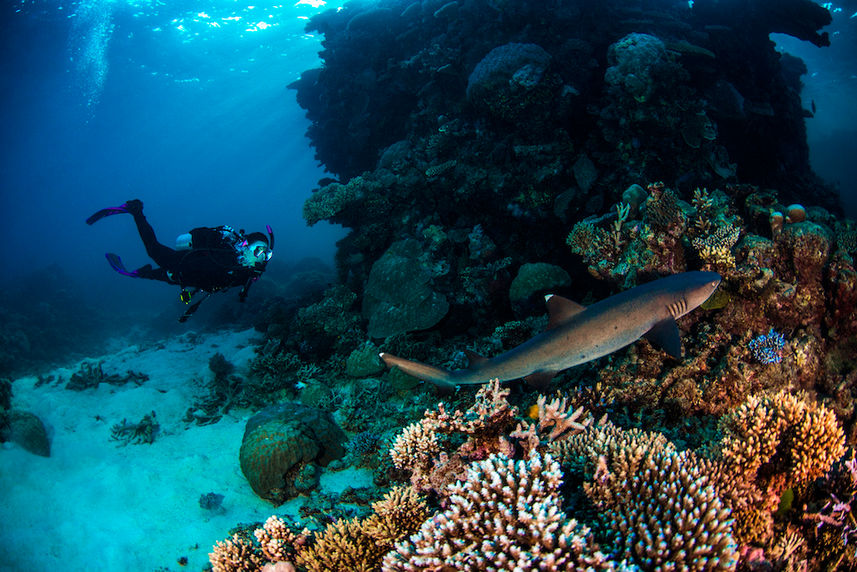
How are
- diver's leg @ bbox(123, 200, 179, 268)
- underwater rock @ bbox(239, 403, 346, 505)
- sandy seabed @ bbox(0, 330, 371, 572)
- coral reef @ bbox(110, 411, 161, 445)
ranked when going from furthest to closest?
diver's leg @ bbox(123, 200, 179, 268), coral reef @ bbox(110, 411, 161, 445), underwater rock @ bbox(239, 403, 346, 505), sandy seabed @ bbox(0, 330, 371, 572)

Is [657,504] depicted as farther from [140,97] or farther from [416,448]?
[140,97]

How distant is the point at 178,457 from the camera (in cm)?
714

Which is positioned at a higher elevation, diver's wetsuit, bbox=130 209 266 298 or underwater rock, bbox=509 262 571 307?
diver's wetsuit, bbox=130 209 266 298

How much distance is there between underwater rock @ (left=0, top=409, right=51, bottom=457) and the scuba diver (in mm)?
3560

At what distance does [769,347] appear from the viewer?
4.57 meters

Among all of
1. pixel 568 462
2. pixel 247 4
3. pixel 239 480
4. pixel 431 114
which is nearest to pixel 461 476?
pixel 568 462

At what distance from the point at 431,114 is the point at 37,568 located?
14188mm

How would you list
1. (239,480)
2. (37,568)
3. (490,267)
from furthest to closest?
(490,267) < (239,480) < (37,568)

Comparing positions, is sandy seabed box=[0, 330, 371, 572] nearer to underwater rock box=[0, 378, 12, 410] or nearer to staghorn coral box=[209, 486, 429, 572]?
underwater rock box=[0, 378, 12, 410]

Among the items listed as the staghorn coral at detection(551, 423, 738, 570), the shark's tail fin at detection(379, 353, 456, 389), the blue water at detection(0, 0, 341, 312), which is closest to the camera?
the staghorn coral at detection(551, 423, 738, 570)

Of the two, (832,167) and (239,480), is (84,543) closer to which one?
(239,480)

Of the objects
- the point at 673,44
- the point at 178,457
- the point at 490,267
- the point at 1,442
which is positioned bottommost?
the point at 178,457

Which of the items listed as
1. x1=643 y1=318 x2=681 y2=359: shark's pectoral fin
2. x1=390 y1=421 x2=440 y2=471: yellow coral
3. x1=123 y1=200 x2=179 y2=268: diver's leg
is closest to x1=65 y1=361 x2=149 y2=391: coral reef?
x1=123 y1=200 x2=179 y2=268: diver's leg

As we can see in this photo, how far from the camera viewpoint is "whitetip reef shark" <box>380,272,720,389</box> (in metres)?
4.14
